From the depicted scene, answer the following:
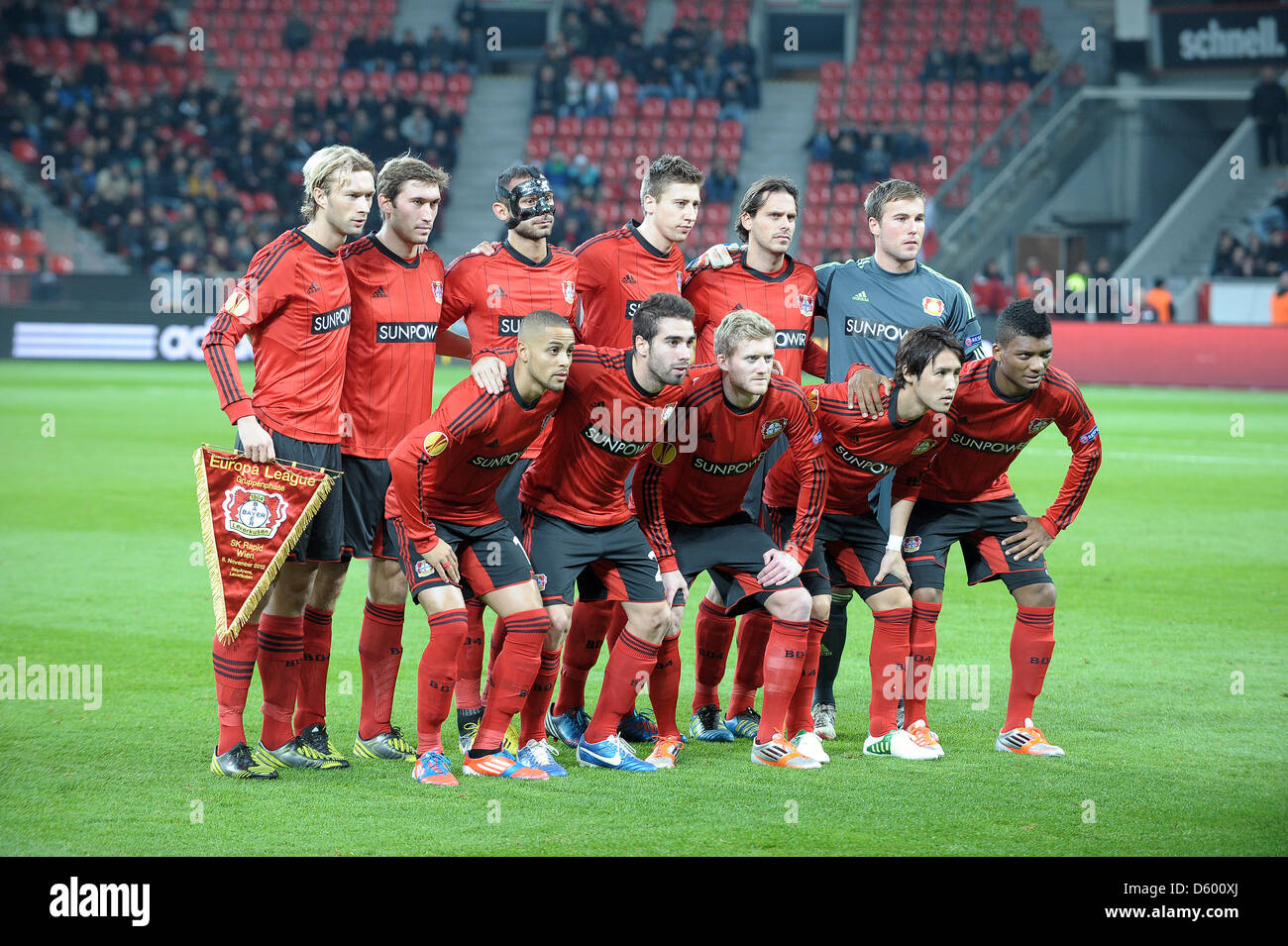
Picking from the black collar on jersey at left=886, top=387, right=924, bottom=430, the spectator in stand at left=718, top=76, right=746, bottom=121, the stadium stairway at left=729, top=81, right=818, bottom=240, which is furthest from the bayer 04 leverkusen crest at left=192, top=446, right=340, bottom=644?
the spectator in stand at left=718, top=76, right=746, bottom=121

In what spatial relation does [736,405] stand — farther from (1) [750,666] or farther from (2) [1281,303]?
(2) [1281,303]

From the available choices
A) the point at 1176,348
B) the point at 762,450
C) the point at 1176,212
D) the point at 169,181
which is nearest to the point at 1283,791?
the point at 762,450

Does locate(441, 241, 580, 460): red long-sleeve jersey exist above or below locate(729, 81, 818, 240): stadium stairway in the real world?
below

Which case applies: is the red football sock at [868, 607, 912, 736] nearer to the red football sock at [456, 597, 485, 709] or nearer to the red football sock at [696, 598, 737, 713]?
the red football sock at [696, 598, 737, 713]

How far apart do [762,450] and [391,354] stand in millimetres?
1612

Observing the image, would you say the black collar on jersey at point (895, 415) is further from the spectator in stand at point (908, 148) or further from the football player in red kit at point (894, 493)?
the spectator in stand at point (908, 148)

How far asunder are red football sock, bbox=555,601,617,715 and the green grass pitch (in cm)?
61

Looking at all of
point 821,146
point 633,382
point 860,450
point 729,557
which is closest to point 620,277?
point 633,382

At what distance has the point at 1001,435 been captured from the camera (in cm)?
635

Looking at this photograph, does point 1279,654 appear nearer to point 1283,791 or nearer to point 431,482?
point 1283,791

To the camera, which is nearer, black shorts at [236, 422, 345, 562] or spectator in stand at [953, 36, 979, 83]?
black shorts at [236, 422, 345, 562]

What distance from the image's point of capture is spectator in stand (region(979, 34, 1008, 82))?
→ 1314 inches

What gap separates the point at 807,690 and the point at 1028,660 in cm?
96

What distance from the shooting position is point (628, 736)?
6.38 metres
